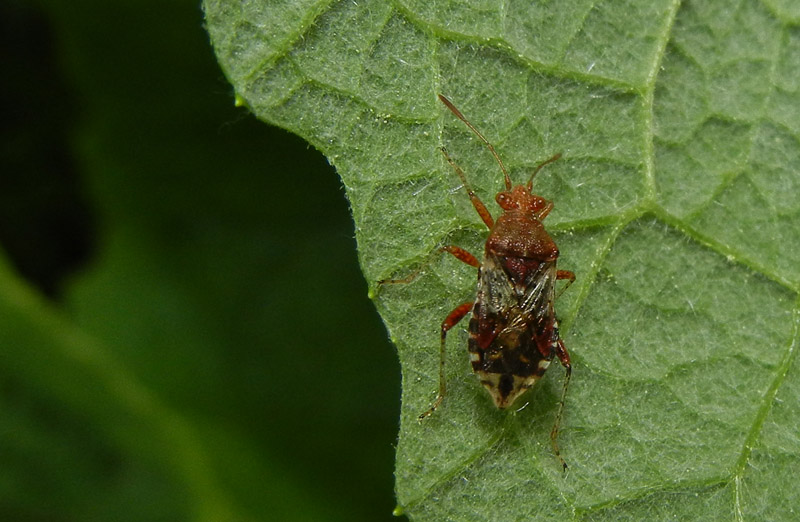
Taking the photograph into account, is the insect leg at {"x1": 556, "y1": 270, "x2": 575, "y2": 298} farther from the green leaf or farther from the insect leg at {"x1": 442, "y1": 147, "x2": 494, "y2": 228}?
the insect leg at {"x1": 442, "y1": 147, "x2": 494, "y2": 228}

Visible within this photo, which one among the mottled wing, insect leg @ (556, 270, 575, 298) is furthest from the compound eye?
insect leg @ (556, 270, 575, 298)

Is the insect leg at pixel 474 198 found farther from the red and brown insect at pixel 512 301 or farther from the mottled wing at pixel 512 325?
the mottled wing at pixel 512 325

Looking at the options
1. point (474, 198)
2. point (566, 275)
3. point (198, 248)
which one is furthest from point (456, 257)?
point (198, 248)

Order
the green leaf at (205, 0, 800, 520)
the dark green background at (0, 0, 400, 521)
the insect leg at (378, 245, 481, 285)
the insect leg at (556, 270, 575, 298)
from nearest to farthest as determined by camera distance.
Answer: the green leaf at (205, 0, 800, 520) < the insect leg at (378, 245, 481, 285) < the insect leg at (556, 270, 575, 298) < the dark green background at (0, 0, 400, 521)

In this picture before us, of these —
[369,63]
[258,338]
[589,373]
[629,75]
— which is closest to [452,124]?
[369,63]

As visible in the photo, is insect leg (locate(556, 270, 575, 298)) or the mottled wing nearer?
the mottled wing

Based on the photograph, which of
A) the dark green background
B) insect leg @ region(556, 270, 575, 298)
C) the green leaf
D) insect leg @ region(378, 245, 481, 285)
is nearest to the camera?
the green leaf
